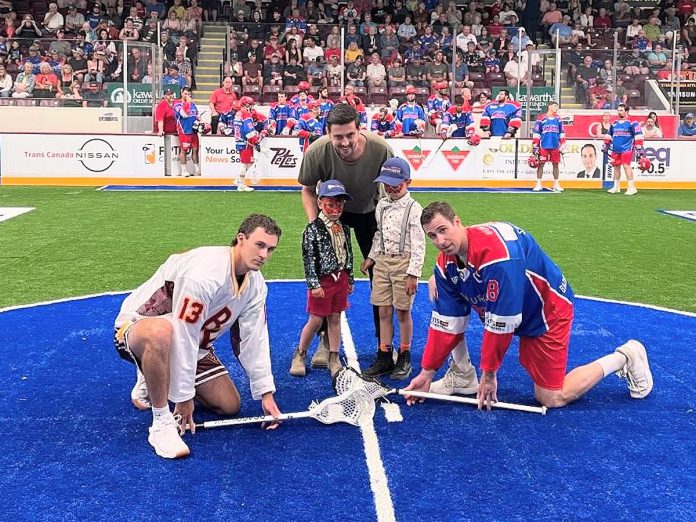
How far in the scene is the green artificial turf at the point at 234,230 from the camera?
8.66 m

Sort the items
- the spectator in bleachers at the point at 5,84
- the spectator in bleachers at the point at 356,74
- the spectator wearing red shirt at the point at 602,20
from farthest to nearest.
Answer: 1. the spectator wearing red shirt at the point at 602,20
2. the spectator in bleachers at the point at 356,74
3. the spectator in bleachers at the point at 5,84

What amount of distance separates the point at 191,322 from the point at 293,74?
20.2 meters

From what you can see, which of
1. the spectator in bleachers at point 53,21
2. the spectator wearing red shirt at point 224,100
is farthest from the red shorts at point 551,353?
the spectator in bleachers at point 53,21

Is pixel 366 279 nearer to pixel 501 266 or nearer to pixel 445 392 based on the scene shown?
pixel 445 392

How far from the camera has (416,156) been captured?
2028 cm

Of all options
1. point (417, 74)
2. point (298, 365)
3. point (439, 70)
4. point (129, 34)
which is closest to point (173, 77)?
point (129, 34)

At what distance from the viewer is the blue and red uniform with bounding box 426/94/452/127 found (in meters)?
21.4

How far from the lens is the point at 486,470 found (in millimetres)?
4031

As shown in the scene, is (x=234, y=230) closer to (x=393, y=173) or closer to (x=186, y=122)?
(x=393, y=173)

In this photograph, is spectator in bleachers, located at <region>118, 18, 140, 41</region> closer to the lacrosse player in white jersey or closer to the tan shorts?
the tan shorts

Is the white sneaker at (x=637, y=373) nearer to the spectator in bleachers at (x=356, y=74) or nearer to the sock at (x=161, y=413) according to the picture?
Result: the sock at (x=161, y=413)

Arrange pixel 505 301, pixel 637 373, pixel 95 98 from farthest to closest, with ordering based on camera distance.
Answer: pixel 95 98
pixel 637 373
pixel 505 301

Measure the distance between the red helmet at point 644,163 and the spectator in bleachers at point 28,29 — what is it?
19646mm

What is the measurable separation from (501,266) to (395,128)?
54.7ft
